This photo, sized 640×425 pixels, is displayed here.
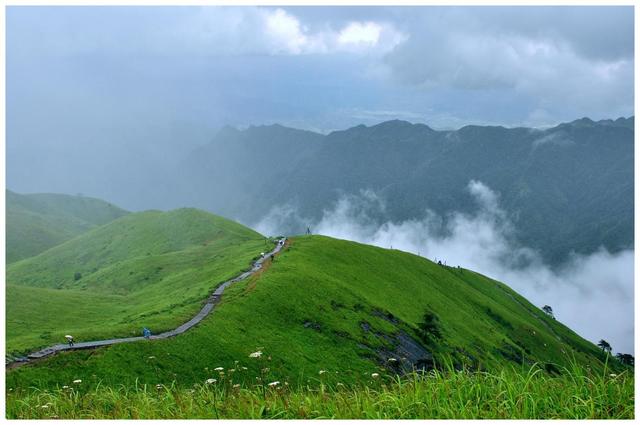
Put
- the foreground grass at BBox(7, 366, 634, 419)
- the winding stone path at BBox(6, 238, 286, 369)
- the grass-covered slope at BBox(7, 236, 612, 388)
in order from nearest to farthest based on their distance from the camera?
the foreground grass at BBox(7, 366, 634, 419) → the winding stone path at BBox(6, 238, 286, 369) → the grass-covered slope at BBox(7, 236, 612, 388)

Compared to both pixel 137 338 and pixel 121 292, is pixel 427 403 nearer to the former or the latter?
pixel 137 338

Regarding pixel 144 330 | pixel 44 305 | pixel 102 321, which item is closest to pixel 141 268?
pixel 44 305

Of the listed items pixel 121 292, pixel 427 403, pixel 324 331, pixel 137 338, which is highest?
pixel 427 403

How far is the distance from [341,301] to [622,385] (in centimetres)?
7464

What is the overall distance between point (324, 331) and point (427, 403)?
62123 millimetres

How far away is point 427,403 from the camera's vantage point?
1057 cm

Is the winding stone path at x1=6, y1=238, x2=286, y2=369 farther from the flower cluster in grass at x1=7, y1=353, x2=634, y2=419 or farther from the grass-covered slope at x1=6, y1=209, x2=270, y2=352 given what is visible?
the flower cluster in grass at x1=7, y1=353, x2=634, y2=419

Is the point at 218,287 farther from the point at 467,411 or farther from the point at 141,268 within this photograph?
the point at 467,411

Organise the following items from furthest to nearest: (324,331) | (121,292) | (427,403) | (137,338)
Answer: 1. (121,292)
2. (324,331)
3. (137,338)
4. (427,403)

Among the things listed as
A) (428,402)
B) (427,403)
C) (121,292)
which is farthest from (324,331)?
(121,292)

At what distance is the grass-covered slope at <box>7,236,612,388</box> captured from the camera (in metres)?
44.8

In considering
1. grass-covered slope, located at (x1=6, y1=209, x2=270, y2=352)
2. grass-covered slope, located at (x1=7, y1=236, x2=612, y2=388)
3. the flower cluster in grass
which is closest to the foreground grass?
the flower cluster in grass

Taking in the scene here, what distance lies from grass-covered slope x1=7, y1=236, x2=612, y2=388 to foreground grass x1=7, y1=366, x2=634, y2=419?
4.80 feet

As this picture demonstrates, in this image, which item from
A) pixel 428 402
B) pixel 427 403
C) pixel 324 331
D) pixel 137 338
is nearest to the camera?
pixel 428 402
